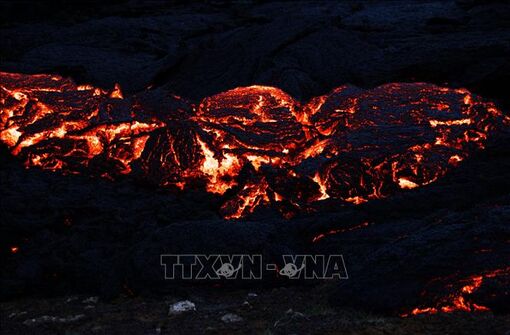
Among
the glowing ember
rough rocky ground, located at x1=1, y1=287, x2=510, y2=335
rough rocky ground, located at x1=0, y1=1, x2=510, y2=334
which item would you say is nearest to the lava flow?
rough rocky ground, located at x1=0, y1=1, x2=510, y2=334

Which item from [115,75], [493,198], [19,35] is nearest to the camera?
[493,198]

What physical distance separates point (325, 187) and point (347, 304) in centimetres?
329

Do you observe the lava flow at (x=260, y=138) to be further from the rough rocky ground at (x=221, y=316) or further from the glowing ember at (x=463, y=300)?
the glowing ember at (x=463, y=300)

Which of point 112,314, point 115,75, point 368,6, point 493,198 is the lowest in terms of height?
point 112,314

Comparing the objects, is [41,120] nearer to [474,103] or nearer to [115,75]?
[115,75]

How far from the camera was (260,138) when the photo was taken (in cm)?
1038

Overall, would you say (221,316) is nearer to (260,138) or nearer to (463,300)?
(463,300)

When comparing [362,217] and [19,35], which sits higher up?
[19,35]

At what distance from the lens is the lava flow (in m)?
9.34

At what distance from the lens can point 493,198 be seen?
8195mm

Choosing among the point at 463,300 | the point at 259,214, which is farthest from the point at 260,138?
the point at 463,300

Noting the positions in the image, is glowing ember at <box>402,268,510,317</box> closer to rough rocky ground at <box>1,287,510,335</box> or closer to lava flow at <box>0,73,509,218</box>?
rough rocky ground at <box>1,287,510,335</box>

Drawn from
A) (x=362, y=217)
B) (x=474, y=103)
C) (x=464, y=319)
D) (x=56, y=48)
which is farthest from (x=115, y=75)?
(x=464, y=319)

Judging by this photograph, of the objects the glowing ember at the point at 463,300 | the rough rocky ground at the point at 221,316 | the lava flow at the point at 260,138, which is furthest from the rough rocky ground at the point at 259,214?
the lava flow at the point at 260,138
